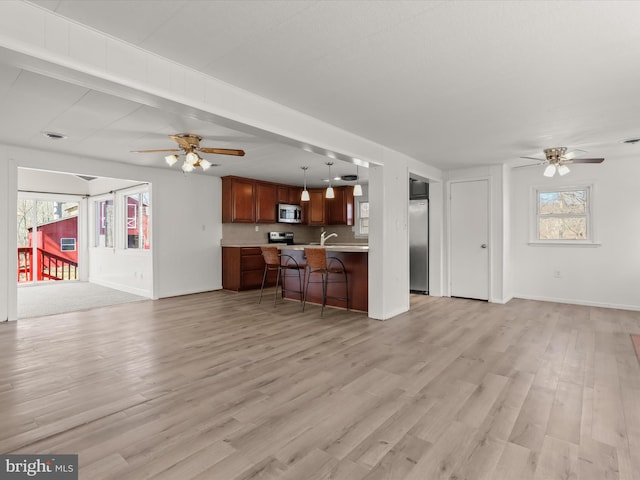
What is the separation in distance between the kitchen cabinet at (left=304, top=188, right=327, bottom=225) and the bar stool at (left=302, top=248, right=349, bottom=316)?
2.90 meters

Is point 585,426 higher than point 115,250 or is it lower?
lower

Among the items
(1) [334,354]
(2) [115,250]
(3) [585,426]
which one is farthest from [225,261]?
(3) [585,426]

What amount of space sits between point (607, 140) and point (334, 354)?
170 inches

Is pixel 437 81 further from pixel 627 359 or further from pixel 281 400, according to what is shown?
pixel 627 359

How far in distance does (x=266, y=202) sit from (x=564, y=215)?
570 centimetres

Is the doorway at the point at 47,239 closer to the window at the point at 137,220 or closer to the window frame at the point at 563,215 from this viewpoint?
the window at the point at 137,220

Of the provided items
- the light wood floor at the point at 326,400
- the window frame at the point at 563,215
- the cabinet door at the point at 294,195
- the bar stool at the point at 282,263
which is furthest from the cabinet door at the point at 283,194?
the window frame at the point at 563,215

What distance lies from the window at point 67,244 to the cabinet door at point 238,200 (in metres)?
4.79

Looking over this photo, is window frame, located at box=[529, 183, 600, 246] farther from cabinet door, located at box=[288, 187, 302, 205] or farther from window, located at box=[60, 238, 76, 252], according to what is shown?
window, located at box=[60, 238, 76, 252]

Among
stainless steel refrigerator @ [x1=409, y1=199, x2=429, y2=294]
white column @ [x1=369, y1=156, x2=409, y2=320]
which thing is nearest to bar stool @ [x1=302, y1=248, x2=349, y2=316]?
white column @ [x1=369, y1=156, x2=409, y2=320]

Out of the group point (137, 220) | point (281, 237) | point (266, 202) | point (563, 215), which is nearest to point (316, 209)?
point (281, 237)

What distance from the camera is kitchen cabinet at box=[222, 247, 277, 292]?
6.80m

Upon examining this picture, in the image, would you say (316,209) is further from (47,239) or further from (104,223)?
(47,239)

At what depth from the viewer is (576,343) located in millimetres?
3516
